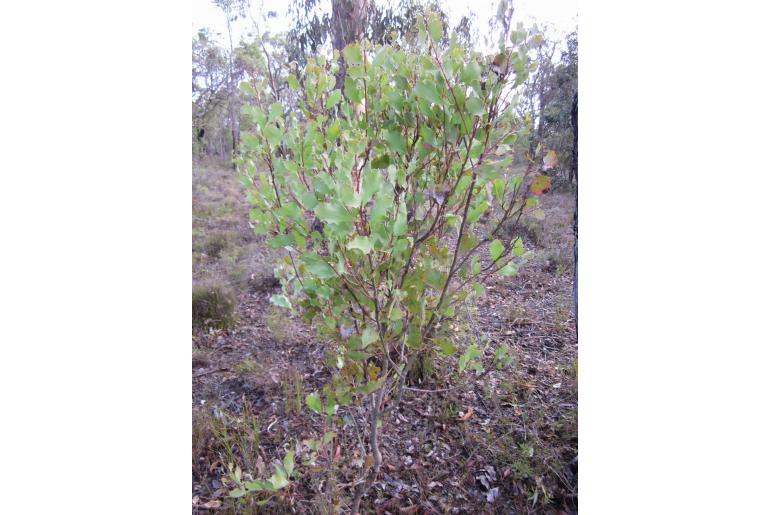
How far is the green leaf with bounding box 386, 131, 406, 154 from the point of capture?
29.3 inches

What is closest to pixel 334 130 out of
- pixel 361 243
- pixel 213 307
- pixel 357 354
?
pixel 361 243

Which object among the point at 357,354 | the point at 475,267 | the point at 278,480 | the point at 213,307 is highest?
the point at 475,267

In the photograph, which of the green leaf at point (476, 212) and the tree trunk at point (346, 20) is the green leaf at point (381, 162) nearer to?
the green leaf at point (476, 212)

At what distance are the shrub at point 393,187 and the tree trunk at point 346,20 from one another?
1.48 feet

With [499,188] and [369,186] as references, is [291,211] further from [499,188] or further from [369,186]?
[499,188]

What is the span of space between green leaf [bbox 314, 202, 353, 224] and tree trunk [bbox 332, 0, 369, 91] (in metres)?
0.83

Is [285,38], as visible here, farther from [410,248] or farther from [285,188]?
[410,248]

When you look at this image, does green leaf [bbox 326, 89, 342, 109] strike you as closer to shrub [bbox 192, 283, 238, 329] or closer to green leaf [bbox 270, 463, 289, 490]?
green leaf [bbox 270, 463, 289, 490]

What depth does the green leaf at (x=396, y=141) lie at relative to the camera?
2.44 ft

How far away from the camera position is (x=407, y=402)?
1.39 m

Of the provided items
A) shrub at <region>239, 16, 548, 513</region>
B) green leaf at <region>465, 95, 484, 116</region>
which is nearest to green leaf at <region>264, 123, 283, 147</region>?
shrub at <region>239, 16, 548, 513</region>

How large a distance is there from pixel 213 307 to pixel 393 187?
983mm
